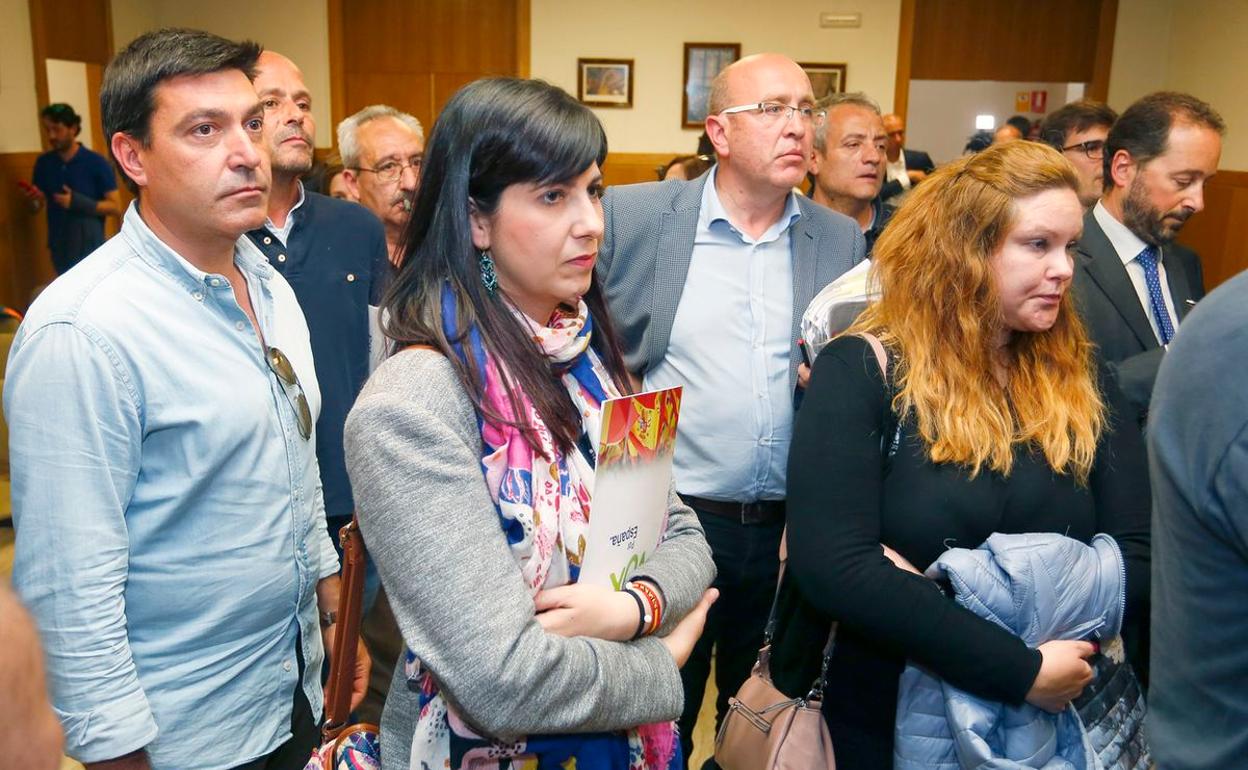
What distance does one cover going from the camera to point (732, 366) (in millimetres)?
2432

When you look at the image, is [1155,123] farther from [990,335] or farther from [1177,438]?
[1177,438]

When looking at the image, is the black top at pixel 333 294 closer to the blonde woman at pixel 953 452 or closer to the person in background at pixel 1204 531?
the blonde woman at pixel 953 452

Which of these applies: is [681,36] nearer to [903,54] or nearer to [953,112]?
[903,54]

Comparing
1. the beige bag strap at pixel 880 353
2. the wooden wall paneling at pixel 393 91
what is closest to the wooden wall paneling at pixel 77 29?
the wooden wall paneling at pixel 393 91

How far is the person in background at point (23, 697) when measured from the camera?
54cm

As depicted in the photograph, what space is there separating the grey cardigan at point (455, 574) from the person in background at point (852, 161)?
2.75m

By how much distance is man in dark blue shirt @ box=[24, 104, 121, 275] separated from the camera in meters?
7.89

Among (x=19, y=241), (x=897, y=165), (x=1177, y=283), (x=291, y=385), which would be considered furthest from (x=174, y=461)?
(x=19, y=241)

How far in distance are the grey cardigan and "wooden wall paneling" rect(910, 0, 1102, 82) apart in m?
9.25

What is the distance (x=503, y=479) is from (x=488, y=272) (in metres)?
0.29

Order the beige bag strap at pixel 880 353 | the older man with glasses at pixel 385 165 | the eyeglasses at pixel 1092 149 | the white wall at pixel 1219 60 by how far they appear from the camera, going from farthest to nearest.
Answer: the white wall at pixel 1219 60, the eyeglasses at pixel 1092 149, the older man with glasses at pixel 385 165, the beige bag strap at pixel 880 353

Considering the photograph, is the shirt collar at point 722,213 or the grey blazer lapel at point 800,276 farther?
the shirt collar at point 722,213

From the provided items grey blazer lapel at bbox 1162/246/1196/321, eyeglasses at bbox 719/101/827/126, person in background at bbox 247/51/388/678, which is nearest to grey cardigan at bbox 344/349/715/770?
person in background at bbox 247/51/388/678

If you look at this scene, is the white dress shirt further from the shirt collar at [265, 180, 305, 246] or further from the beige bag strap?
the shirt collar at [265, 180, 305, 246]
